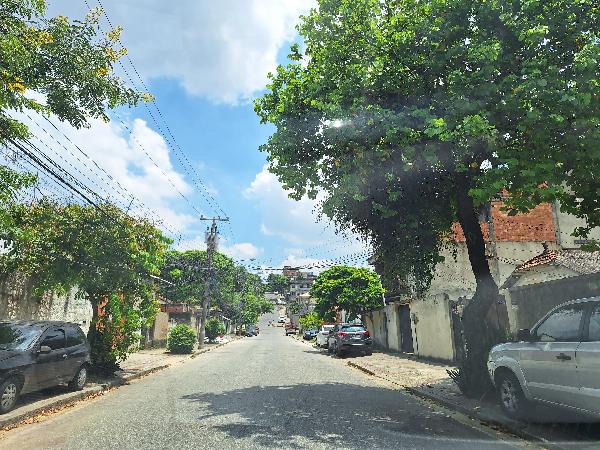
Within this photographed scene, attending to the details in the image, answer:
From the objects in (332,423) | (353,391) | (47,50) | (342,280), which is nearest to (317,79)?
(47,50)

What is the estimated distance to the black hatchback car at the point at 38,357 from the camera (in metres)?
8.40

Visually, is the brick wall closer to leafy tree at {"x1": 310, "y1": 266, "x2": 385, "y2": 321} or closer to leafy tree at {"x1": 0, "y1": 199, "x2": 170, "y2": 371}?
leafy tree at {"x1": 310, "y1": 266, "x2": 385, "y2": 321}

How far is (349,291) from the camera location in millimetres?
34750

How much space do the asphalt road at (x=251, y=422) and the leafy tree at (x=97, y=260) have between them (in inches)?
96.2

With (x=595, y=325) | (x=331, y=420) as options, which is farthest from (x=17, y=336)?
(x=595, y=325)

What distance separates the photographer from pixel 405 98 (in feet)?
29.6

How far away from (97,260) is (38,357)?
420 cm

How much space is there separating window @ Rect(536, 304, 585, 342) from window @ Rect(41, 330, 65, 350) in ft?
31.0

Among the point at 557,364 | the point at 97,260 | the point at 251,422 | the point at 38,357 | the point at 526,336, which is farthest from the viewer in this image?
the point at 97,260

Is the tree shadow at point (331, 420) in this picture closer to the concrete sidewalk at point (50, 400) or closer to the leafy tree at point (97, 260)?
the concrete sidewalk at point (50, 400)

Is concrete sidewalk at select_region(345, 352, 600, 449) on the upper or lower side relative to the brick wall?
lower

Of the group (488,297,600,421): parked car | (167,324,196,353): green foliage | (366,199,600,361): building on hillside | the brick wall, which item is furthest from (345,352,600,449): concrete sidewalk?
(167,324,196,353): green foliage

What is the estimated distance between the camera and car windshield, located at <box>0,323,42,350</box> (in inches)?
358

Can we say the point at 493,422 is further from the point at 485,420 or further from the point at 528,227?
the point at 528,227
